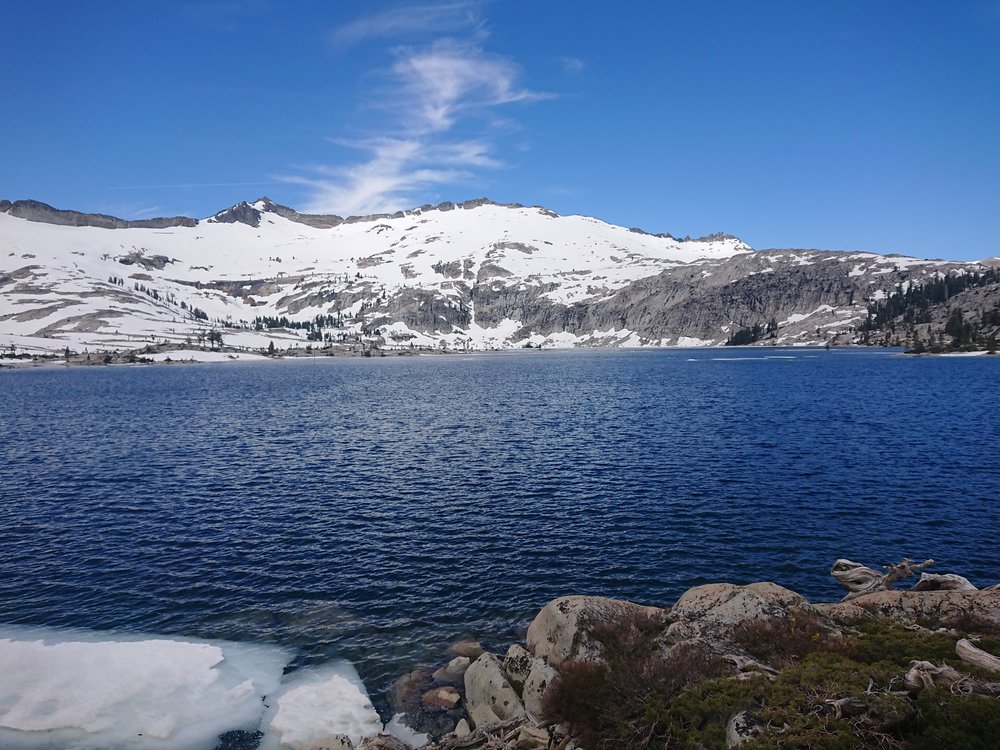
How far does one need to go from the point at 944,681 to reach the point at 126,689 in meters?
30.4

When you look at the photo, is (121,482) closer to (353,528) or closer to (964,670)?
(353,528)

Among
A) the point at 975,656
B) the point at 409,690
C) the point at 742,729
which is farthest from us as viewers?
the point at 409,690

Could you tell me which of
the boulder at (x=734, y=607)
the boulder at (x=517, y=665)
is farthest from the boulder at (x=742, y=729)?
the boulder at (x=517, y=665)

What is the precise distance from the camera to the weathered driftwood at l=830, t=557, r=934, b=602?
99.1 feet

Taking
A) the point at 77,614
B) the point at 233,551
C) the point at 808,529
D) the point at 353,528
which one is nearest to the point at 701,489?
the point at 808,529

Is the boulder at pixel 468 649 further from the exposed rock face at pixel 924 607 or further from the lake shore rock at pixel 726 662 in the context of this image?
the exposed rock face at pixel 924 607

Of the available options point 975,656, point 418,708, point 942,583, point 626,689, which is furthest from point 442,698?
point 942,583

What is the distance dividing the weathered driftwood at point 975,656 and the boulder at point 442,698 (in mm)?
18137

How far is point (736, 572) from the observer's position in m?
35.2

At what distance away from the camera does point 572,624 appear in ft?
83.2

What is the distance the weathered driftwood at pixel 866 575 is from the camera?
30219 mm

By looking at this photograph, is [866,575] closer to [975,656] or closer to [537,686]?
[975,656]

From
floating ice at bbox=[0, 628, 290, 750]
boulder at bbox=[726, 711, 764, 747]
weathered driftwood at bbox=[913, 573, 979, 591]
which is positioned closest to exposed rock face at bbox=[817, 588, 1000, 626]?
weathered driftwood at bbox=[913, 573, 979, 591]

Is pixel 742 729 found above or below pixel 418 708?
above
